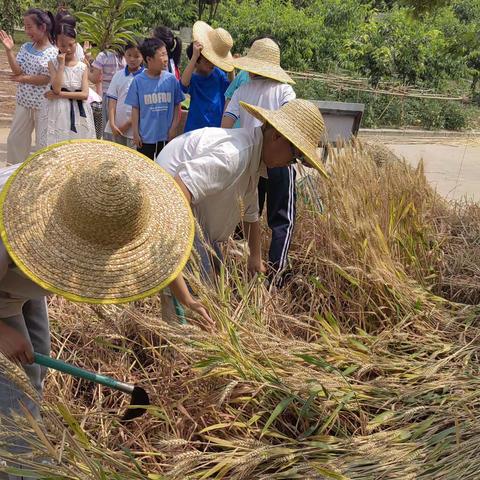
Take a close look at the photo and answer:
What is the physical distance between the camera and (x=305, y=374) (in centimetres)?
196

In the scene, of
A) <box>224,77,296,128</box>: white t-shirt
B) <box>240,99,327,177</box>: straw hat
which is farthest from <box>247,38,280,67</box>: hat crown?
<box>240,99,327,177</box>: straw hat

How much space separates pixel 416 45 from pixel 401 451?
12.1 m

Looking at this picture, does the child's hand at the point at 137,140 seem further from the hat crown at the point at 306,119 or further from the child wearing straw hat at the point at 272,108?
the hat crown at the point at 306,119

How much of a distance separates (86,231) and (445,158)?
8.32 m

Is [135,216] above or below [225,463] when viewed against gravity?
above

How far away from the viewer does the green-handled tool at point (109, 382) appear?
1.79 metres

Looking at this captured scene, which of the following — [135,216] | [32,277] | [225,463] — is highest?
[135,216]

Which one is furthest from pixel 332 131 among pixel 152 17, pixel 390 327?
pixel 152 17

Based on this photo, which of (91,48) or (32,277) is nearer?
(32,277)

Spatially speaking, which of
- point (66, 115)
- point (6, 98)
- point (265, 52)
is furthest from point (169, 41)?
point (6, 98)

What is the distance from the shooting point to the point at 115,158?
5.43 feet

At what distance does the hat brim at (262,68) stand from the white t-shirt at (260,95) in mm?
63

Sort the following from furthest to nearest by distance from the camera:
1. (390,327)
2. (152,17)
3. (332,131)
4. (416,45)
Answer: (152,17) < (416,45) < (332,131) < (390,327)

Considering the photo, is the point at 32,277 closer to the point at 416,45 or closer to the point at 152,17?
the point at 416,45
